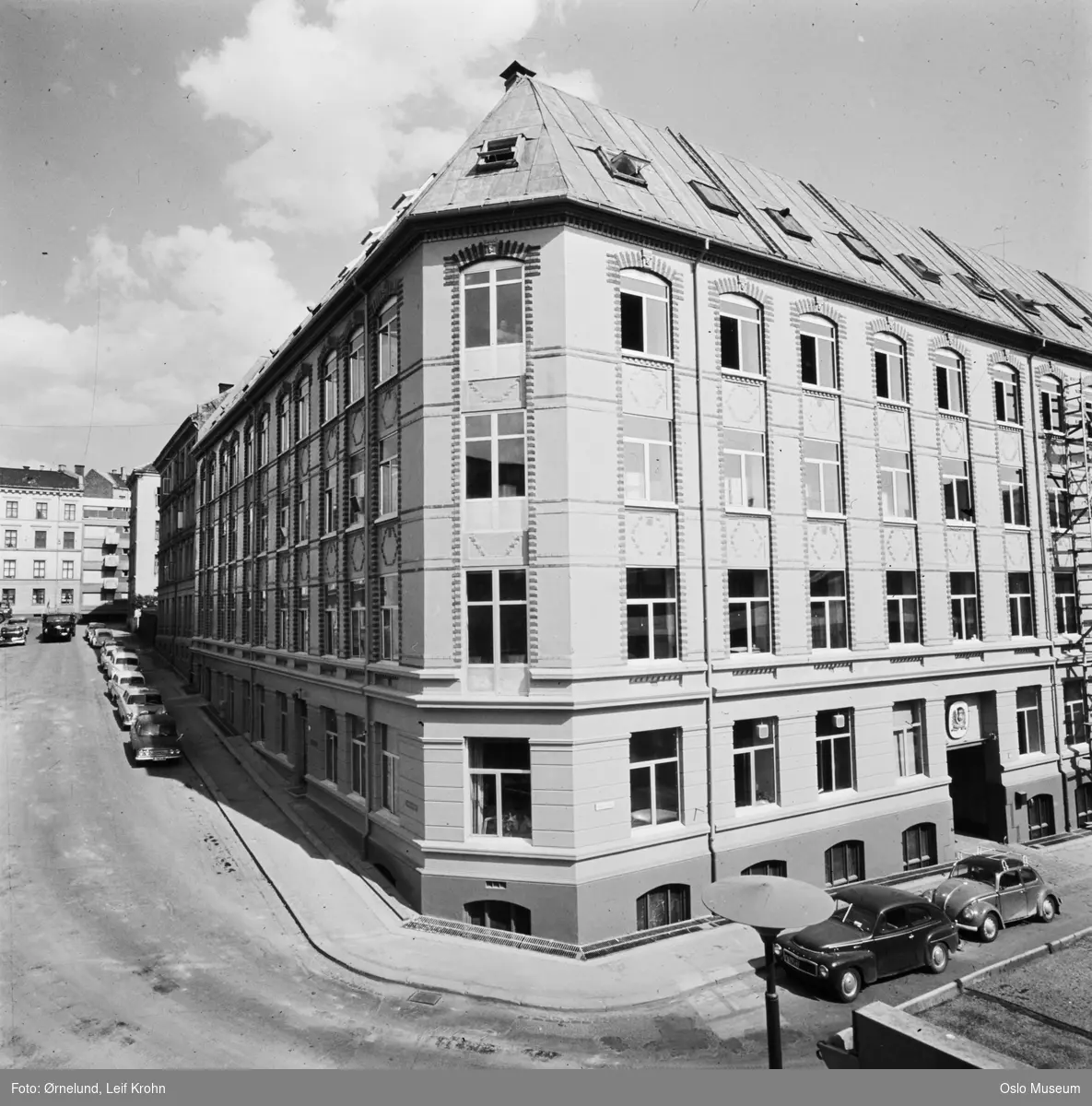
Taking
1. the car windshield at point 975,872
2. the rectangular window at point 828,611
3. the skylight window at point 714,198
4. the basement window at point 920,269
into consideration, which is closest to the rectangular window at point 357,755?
the rectangular window at point 828,611

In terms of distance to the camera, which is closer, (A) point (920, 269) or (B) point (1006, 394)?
(A) point (920, 269)

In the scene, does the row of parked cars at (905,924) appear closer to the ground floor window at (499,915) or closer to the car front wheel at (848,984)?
the car front wheel at (848,984)

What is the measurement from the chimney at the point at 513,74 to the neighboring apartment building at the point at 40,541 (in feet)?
238

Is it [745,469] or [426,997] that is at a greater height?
[745,469]

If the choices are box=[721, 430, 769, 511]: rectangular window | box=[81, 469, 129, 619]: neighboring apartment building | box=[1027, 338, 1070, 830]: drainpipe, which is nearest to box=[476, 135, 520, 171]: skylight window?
box=[721, 430, 769, 511]: rectangular window

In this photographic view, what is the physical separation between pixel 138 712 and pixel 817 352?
99.5 ft

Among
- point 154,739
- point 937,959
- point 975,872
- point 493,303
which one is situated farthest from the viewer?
point 154,739

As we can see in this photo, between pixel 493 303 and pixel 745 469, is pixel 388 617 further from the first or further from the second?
pixel 745 469

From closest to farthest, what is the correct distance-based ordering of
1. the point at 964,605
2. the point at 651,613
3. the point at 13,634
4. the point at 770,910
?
1. the point at 770,910
2. the point at 651,613
3. the point at 964,605
4. the point at 13,634

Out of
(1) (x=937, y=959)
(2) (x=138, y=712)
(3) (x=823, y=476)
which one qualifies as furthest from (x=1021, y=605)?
(2) (x=138, y=712)

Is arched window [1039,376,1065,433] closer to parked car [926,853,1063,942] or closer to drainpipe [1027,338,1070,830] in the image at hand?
drainpipe [1027,338,1070,830]

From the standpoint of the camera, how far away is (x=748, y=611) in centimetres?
1933

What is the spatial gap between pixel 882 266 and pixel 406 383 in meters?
15.8

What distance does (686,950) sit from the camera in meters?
15.6
